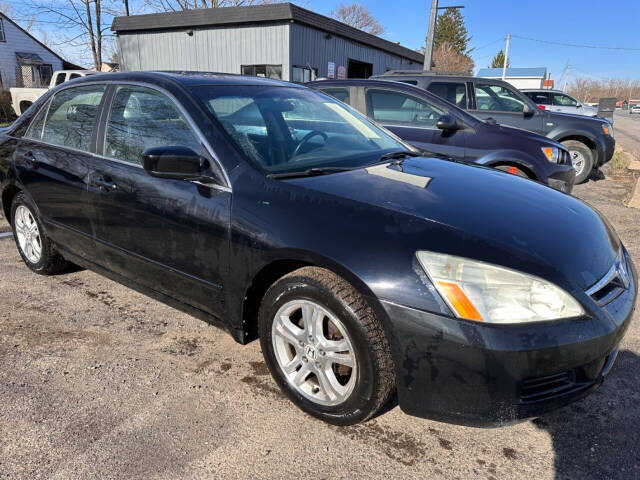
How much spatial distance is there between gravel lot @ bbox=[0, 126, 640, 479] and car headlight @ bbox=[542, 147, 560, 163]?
10.0ft

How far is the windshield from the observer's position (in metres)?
2.58

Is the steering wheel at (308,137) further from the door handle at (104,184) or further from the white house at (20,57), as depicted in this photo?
the white house at (20,57)

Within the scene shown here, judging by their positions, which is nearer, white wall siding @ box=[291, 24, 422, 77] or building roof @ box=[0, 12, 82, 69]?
white wall siding @ box=[291, 24, 422, 77]

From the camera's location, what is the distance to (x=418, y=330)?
5.91 feet

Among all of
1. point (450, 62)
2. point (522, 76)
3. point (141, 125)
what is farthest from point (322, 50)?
point (522, 76)

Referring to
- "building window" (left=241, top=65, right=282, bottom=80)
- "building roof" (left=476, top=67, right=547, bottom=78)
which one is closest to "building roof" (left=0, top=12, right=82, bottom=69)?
"building window" (left=241, top=65, right=282, bottom=80)

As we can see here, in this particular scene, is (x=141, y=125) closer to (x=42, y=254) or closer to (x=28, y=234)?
(x=42, y=254)

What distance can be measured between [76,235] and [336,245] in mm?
2191

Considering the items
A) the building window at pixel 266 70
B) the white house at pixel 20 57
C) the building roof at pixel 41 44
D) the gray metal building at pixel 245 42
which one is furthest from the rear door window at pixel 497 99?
the building roof at pixel 41 44

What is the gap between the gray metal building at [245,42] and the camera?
671 inches

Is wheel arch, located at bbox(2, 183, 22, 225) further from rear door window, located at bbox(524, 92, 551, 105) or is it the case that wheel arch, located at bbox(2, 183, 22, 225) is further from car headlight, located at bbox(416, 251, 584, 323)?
rear door window, located at bbox(524, 92, 551, 105)

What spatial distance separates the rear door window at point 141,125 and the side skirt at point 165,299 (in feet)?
2.55

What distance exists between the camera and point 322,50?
18.9 meters

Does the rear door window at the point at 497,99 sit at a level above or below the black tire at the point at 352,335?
above
